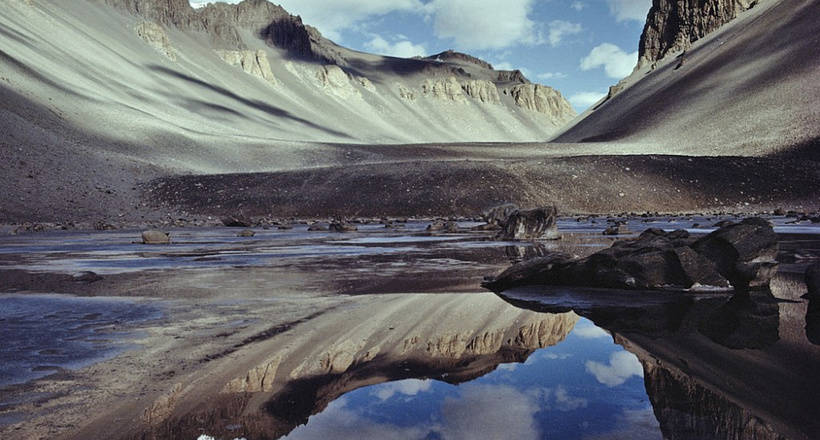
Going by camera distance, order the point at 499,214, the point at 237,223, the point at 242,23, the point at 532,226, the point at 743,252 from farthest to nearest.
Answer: the point at 242,23 < the point at 237,223 < the point at 499,214 < the point at 532,226 < the point at 743,252

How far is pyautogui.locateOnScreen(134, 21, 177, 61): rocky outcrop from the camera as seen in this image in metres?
112

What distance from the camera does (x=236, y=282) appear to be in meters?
8.01

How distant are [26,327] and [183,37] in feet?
464

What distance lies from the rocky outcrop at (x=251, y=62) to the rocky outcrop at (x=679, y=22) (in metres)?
76.5

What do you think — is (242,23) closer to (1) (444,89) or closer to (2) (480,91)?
(1) (444,89)

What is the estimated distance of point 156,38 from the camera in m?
114

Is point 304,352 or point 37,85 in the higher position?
point 37,85

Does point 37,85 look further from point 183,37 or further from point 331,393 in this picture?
point 183,37

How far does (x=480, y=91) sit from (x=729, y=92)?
117 m

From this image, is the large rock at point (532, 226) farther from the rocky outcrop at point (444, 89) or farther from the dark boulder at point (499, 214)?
the rocky outcrop at point (444, 89)

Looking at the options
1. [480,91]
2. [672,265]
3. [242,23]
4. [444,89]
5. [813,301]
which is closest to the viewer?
[813,301]

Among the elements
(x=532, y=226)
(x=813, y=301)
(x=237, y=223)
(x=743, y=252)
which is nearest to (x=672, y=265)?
(x=743, y=252)

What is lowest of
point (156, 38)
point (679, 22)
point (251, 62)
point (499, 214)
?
point (499, 214)

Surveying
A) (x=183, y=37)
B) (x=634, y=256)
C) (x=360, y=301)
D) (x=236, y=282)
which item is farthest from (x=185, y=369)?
(x=183, y=37)
